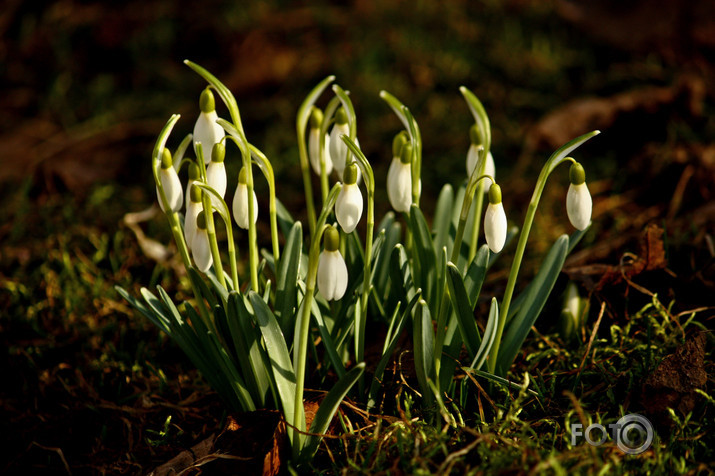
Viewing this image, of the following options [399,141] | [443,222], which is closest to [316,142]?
[399,141]

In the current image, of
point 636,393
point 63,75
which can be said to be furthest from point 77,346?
point 63,75

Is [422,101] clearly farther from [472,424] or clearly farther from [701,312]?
[472,424]

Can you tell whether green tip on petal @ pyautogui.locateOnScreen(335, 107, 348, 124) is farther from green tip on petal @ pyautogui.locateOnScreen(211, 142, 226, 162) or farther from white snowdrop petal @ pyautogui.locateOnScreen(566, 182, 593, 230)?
white snowdrop petal @ pyautogui.locateOnScreen(566, 182, 593, 230)

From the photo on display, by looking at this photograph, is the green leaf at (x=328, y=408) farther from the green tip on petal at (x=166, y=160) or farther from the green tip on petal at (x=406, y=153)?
the green tip on petal at (x=166, y=160)

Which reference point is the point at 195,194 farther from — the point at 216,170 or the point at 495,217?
the point at 495,217

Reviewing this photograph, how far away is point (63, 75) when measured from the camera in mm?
4250

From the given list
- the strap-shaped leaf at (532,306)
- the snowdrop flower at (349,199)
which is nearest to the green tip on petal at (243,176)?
the snowdrop flower at (349,199)

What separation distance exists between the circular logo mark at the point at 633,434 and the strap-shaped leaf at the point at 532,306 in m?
0.29

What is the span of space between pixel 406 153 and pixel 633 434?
0.80m

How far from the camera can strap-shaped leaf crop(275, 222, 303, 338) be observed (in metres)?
1.60

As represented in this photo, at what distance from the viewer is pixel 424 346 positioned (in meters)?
1.48

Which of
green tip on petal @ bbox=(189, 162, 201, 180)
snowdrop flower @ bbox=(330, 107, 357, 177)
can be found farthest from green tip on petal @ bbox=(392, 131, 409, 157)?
green tip on petal @ bbox=(189, 162, 201, 180)

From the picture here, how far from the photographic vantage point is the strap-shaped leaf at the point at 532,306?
5.41 ft

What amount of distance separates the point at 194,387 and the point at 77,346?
1.75 ft
